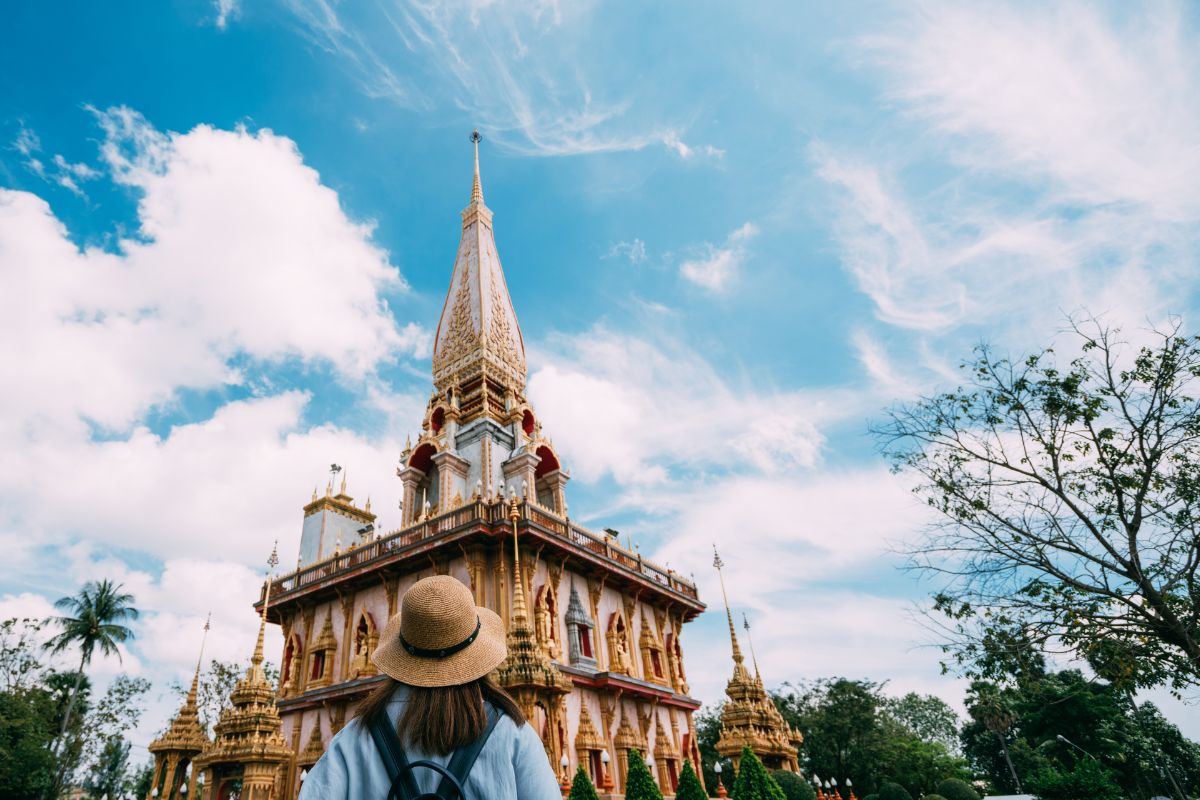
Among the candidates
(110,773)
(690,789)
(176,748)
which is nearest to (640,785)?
(690,789)

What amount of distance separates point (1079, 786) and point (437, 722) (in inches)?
979

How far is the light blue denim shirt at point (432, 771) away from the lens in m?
2.19

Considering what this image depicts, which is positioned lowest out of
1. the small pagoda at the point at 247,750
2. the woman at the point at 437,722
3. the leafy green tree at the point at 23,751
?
the woman at the point at 437,722

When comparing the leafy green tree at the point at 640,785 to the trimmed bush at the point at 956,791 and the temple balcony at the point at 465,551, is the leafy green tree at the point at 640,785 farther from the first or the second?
the trimmed bush at the point at 956,791

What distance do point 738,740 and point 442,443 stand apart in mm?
14720

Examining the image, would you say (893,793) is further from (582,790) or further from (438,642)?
(438,642)

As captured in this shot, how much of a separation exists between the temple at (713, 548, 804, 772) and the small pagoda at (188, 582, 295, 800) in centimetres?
1133

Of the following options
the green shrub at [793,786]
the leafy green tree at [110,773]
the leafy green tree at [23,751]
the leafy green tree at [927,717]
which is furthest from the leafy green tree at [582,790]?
the leafy green tree at [927,717]

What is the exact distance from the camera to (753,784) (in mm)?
13789

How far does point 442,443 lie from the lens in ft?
86.1

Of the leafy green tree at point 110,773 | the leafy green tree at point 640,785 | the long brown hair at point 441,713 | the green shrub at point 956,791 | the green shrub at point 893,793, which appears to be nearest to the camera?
the long brown hair at point 441,713

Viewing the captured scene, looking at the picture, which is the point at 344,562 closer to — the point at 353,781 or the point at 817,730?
the point at 353,781

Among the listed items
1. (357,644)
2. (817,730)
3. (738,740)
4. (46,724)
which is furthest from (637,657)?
(46,724)

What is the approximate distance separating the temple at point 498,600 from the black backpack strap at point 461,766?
46.3 feet
